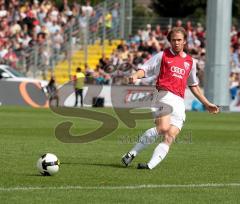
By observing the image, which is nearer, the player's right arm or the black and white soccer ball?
the black and white soccer ball

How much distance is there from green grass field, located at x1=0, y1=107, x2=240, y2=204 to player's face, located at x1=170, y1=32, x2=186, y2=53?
190 centimetres

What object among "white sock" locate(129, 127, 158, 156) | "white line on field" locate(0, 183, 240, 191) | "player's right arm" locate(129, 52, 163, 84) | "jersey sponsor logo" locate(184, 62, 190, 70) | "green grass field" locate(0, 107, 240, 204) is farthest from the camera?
"jersey sponsor logo" locate(184, 62, 190, 70)

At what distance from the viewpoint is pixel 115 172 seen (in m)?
12.6

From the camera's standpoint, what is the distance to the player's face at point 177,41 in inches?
500

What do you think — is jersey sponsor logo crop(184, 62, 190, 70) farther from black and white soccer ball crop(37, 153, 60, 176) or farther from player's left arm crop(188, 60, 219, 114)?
black and white soccer ball crop(37, 153, 60, 176)

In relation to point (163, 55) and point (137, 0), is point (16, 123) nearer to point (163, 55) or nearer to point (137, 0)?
point (163, 55)

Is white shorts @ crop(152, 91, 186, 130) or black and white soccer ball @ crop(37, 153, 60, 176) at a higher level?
white shorts @ crop(152, 91, 186, 130)

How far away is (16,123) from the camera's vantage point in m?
24.7

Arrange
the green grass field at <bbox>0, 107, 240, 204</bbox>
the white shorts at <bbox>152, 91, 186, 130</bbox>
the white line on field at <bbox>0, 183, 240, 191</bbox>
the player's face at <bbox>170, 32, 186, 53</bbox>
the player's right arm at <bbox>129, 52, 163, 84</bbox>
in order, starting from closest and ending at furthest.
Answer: the green grass field at <bbox>0, 107, 240, 204</bbox>
the white line on field at <bbox>0, 183, 240, 191</bbox>
the player's face at <bbox>170, 32, 186, 53</bbox>
the player's right arm at <bbox>129, 52, 163, 84</bbox>
the white shorts at <bbox>152, 91, 186, 130</bbox>

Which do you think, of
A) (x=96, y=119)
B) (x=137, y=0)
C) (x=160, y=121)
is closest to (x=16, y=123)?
(x=96, y=119)

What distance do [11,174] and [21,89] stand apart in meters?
27.8

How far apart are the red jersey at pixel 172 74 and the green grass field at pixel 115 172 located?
1.29 meters

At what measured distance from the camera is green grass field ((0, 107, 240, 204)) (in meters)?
10.1

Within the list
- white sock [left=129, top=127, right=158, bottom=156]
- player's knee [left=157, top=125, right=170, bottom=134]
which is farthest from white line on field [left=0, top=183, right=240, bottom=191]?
white sock [left=129, top=127, right=158, bottom=156]
